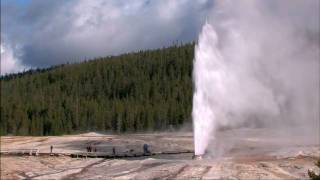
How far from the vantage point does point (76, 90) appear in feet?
384

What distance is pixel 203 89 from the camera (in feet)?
111

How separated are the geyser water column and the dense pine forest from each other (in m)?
47.5

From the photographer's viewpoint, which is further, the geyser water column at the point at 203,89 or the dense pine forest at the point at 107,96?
the dense pine forest at the point at 107,96

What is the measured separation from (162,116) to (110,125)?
6979mm

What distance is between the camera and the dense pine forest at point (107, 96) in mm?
84750

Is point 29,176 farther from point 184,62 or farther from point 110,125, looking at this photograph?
point 184,62

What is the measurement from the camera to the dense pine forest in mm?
84750

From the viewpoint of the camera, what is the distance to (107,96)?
112 m

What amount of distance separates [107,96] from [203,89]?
7915 cm

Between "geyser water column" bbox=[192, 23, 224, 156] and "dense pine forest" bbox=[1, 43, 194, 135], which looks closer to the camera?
"geyser water column" bbox=[192, 23, 224, 156]

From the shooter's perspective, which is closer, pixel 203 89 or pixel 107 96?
pixel 203 89

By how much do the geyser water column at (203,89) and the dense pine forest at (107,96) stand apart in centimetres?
4749

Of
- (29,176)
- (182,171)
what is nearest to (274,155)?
(182,171)

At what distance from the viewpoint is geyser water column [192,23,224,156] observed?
3316 centimetres
